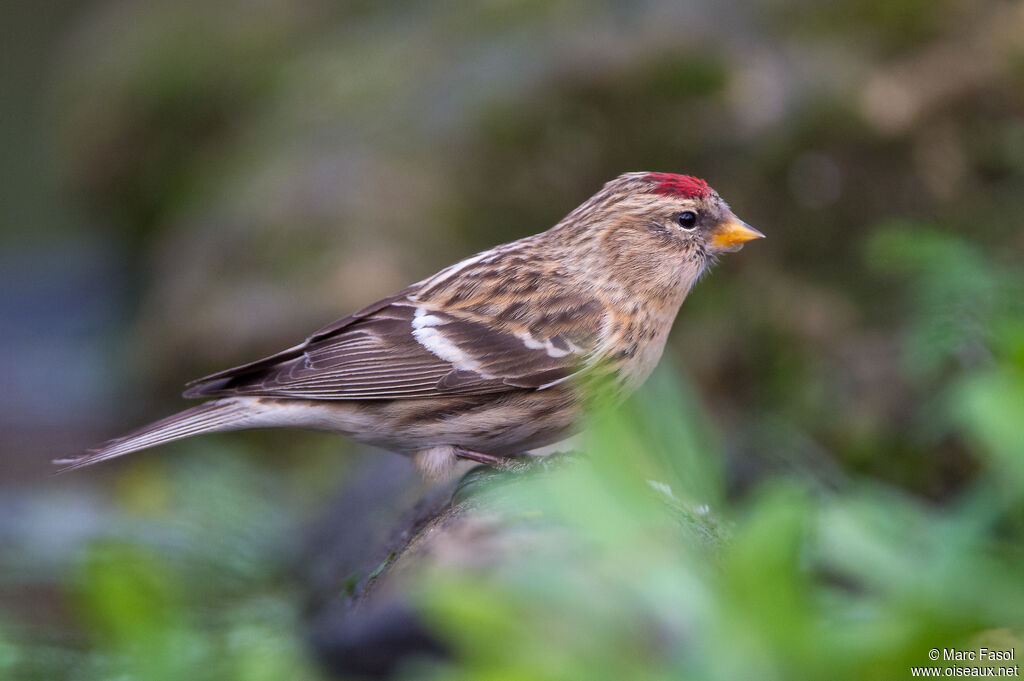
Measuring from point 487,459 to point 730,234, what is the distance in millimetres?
1211

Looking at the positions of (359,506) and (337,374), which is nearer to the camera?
(337,374)

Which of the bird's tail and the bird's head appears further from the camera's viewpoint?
the bird's head

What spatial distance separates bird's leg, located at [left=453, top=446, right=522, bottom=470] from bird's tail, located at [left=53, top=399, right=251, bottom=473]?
697mm

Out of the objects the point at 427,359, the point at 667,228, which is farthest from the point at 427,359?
the point at 667,228

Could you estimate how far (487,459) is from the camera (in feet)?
10.9

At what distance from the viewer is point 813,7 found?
661cm

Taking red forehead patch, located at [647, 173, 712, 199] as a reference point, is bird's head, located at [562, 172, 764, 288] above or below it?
below

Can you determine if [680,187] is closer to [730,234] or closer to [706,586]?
[730,234]

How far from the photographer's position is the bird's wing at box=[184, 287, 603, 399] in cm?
337

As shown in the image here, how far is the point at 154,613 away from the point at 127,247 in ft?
34.9

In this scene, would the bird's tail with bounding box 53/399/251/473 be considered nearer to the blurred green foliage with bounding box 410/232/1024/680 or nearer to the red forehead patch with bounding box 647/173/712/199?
the red forehead patch with bounding box 647/173/712/199

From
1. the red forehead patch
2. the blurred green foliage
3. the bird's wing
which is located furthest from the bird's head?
the blurred green foliage

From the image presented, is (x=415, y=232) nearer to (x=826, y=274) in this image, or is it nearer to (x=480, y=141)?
(x=480, y=141)

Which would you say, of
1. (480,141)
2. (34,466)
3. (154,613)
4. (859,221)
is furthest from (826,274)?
(34,466)
